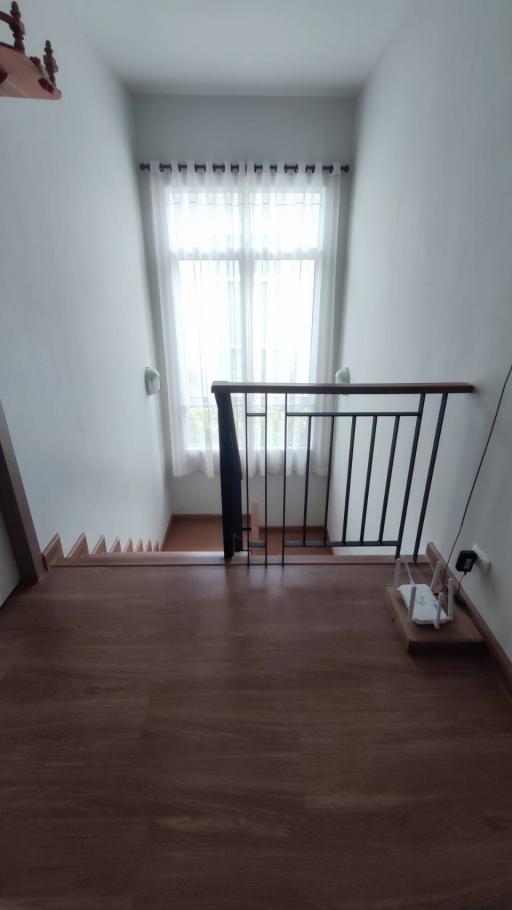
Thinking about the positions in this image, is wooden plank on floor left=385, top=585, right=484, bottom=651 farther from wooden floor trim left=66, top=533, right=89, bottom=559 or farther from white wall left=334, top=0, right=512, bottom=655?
wooden floor trim left=66, top=533, right=89, bottom=559

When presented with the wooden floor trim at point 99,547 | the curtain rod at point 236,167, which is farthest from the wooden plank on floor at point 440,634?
→ the curtain rod at point 236,167

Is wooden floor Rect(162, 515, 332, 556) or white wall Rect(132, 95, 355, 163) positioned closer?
white wall Rect(132, 95, 355, 163)

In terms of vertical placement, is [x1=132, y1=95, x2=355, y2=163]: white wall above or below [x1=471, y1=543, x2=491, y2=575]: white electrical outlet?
above

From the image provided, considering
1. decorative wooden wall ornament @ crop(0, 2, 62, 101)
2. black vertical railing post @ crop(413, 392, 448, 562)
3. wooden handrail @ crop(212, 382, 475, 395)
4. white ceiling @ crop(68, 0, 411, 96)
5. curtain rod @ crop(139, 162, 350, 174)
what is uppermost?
white ceiling @ crop(68, 0, 411, 96)

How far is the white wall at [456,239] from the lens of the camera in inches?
48.8

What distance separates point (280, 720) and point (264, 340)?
114 inches

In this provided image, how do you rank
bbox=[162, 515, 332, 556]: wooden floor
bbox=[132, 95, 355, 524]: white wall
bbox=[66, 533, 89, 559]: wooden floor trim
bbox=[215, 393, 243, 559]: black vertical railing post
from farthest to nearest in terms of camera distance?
1. bbox=[162, 515, 332, 556]: wooden floor
2. bbox=[132, 95, 355, 524]: white wall
3. bbox=[66, 533, 89, 559]: wooden floor trim
4. bbox=[215, 393, 243, 559]: black vertical railing post

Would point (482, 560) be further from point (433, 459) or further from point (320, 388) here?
point (320, 388)

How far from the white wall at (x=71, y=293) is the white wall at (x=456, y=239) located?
169cm

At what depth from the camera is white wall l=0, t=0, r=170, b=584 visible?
1463mm

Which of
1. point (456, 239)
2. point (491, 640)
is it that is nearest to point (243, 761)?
point (491, 640)

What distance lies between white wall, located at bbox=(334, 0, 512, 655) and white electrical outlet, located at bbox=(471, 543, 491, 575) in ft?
0.10

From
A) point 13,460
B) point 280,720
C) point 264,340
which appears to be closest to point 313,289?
point 264,340

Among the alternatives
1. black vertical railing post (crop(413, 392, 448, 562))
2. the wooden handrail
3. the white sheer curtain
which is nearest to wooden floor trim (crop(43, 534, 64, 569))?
the wooden handrail
